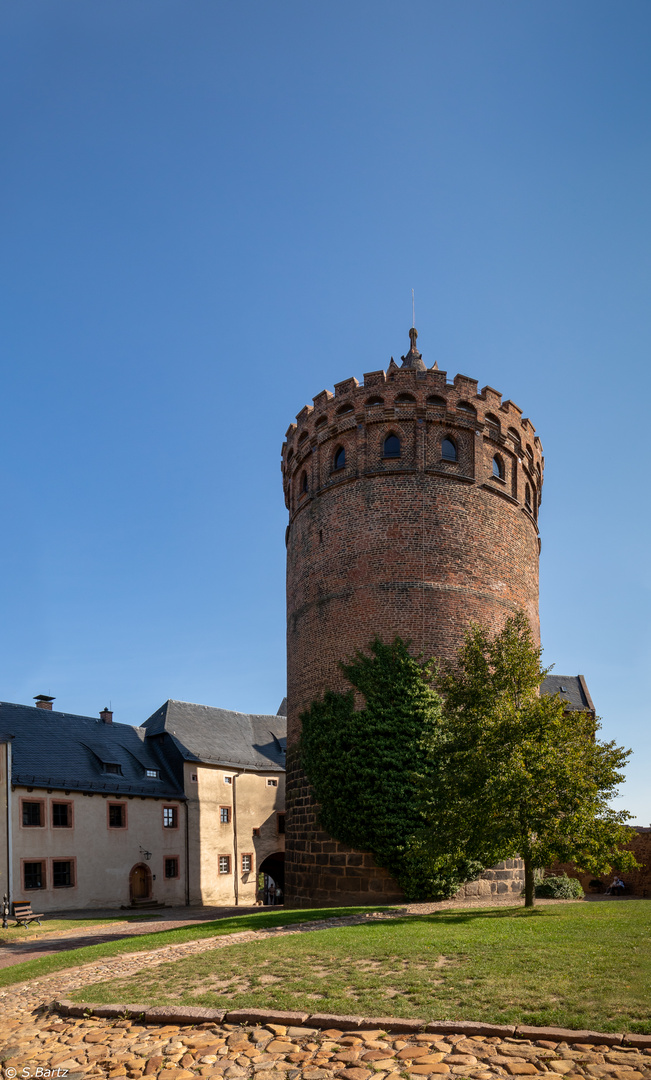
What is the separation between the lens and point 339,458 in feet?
78.7

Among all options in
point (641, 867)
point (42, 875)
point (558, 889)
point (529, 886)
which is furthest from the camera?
point (42, 875)

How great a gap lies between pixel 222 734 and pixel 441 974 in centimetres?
3313

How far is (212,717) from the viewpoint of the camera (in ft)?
138

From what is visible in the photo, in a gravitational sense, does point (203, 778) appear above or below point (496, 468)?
below

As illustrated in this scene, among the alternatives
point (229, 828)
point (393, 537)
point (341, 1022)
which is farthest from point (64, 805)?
point (341, 1022)

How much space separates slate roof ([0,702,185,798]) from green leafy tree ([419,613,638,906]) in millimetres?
18576

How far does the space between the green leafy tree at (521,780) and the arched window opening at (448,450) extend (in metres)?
7.28

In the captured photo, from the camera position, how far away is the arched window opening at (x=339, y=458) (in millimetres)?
23784

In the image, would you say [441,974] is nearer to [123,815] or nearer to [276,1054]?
[276,1054]

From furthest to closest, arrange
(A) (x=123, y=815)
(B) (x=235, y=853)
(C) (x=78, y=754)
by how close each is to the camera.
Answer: (B) (x=235, y=853), (C) (x=78, y=754), (A) (x=123, y=815)

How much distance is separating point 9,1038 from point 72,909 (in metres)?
23.2

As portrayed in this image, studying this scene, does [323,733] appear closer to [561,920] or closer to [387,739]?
[387,739]

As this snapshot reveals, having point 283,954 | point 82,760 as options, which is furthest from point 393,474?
point 82,760

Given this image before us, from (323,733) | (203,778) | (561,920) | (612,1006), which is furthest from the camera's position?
(203,778)
